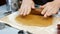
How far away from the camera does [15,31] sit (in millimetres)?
670

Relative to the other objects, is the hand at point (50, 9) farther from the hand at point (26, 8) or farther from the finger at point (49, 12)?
the hand at point (26, 8)

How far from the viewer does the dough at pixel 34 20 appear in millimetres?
699

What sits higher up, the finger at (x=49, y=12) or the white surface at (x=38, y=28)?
the finger at (x=49, y=12)

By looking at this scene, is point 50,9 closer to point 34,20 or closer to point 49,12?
point 49,12

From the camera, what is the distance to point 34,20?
2.42 ft

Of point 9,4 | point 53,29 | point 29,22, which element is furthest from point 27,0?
point 53,29

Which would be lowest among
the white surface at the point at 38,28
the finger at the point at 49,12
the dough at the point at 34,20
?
the white surface at the point at 38,28

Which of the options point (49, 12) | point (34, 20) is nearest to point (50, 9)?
point (49, 12)

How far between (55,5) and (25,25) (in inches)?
10.0

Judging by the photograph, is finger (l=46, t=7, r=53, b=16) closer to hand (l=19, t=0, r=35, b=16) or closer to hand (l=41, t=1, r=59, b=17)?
hand (l=41, t=1, r=59, b=17)

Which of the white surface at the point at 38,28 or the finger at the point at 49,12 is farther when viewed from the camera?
the finger at the point at 49,12

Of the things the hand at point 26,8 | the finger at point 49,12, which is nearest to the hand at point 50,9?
the finger at point 49,12

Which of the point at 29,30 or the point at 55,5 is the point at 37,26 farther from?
the point at 55,5

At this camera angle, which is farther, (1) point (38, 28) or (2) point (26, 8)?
(2) point (26, 8)
